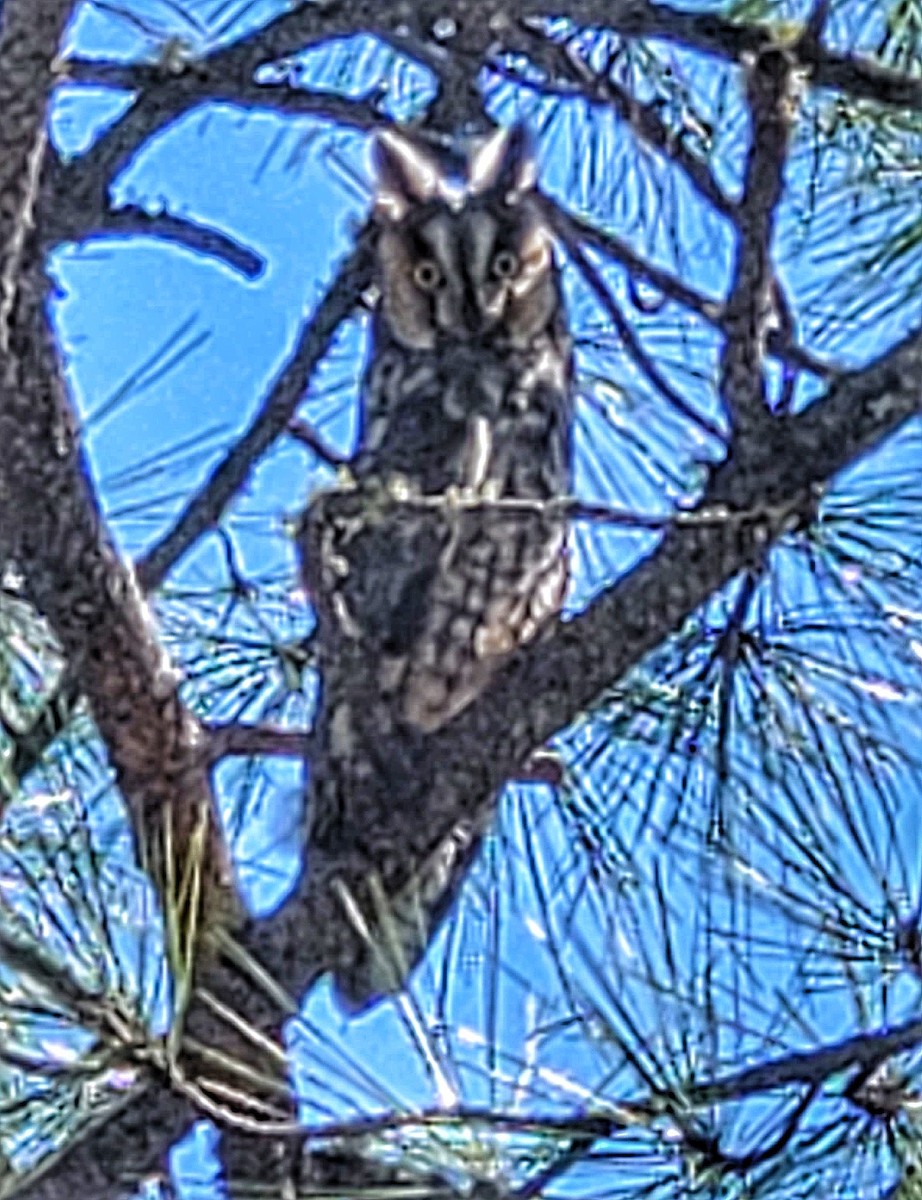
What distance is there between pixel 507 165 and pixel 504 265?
0.10m

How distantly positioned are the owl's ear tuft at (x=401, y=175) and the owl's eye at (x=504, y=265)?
0.07 m

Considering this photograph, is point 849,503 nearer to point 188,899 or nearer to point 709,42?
point 709,42

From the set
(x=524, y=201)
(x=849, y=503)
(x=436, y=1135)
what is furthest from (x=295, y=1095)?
(x=524, y=201)

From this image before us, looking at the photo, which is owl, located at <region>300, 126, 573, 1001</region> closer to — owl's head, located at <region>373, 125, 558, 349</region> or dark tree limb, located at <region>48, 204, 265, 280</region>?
owl's head, located at <region>373, 125, 558, 349</region>

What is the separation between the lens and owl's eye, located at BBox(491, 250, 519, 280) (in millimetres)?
1896

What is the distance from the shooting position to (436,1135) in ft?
3.05

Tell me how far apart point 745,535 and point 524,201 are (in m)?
0.77

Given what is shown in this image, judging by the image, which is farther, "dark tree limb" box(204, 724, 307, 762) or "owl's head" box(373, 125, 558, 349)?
"owl's head" box(373, 125, 558, 349)

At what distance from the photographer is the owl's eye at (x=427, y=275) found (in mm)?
1888

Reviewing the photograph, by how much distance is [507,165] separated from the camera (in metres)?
1.82

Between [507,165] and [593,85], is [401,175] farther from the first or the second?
[593,85]

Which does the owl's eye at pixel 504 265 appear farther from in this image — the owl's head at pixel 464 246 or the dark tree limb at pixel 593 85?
the dark tree limb at pixel 593 85

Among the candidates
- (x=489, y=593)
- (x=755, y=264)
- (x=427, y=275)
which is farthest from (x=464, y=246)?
(x=755, y=264)

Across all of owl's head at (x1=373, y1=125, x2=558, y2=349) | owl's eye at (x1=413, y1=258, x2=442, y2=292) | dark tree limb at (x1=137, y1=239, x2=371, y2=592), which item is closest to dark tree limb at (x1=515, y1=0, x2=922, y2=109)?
dark tree limb at (x1=137, y1=239, x2=371, y2=592)
